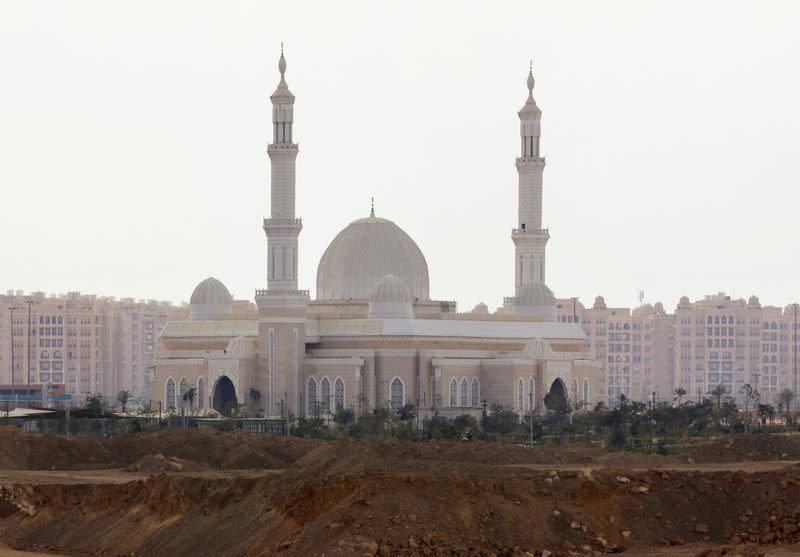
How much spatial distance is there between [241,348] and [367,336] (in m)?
5.76

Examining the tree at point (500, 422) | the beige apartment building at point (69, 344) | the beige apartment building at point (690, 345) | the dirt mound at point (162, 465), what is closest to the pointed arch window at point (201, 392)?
the tree at point (500, 422)

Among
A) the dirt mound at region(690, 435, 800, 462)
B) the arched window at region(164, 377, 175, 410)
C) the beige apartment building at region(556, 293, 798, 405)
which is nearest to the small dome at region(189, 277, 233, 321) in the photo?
the arched window at region(164, 377, 175, 410)

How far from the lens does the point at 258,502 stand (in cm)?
4103

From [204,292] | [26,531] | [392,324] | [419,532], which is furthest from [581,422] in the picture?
[419,532]

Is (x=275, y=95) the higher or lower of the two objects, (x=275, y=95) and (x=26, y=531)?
the higher

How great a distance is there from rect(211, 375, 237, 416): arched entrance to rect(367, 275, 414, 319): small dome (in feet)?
23.7

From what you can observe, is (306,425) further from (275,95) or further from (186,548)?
(186,548)

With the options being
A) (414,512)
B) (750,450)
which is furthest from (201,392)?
(414,512)

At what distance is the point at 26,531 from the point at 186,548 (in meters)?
6.65

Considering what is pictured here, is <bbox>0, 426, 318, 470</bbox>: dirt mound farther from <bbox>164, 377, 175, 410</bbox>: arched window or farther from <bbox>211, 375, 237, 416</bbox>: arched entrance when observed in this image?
<bbox>164, 377, 175, 410</bbox>: arched window

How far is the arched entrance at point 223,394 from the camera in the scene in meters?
99.6

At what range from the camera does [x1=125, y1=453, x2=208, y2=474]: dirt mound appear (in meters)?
55.9

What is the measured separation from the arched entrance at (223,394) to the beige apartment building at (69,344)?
6666cm

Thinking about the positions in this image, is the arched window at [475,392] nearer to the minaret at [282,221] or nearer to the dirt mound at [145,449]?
the minaret at [282,221]
